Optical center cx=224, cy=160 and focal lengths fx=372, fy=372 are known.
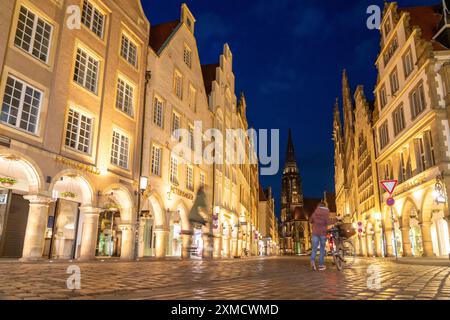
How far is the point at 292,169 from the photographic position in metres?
160

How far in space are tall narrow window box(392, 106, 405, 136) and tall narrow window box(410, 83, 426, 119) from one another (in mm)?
2384

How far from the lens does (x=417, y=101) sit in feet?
92.6

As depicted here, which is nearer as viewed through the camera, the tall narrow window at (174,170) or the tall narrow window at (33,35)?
the tall narrow window at (33,35)

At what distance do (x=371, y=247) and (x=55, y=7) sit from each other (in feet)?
140

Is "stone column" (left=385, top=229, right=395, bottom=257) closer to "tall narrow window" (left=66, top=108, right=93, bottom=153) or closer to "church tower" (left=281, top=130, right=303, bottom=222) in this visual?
"tall narrow window" (left=66, top=108, right=93, bottom=153)

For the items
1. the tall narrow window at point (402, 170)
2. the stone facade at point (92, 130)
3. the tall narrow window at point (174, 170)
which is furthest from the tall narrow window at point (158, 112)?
the tall narrow window at point (402, 170)

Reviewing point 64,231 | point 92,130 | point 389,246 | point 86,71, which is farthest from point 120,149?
point 389,246

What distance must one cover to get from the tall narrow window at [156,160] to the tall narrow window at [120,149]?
2.68m

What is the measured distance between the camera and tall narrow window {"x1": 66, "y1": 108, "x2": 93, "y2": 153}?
16844 mm

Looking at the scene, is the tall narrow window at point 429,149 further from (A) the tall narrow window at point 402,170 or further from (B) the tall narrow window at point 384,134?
(B) the tall narrow window at point 384,134

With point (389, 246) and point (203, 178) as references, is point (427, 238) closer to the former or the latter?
point (389, 246)

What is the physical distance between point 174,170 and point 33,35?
42.7 feet

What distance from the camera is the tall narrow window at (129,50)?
21.7 metres
